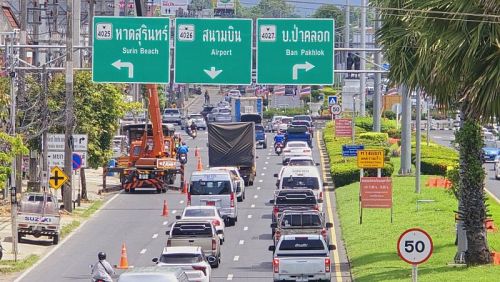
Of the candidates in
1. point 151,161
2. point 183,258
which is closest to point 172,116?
point 151,161

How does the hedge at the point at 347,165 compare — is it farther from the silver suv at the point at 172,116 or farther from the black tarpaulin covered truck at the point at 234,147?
the silver suv at the point at 172,116

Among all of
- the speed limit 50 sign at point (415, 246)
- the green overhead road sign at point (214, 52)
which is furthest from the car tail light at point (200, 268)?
the green overhead road sign at point (214, 52)

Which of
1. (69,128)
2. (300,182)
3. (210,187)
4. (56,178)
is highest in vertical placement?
(69,128)

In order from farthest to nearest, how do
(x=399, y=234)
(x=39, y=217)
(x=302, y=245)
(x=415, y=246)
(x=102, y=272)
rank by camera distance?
1. (x=39, y=217)
2. (x=399, y=234)
3. (x=302, y=245)
4. (x=102, y=272)
5. (x=415, y=246)

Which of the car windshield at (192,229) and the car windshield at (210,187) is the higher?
the car windshield at (210,187)

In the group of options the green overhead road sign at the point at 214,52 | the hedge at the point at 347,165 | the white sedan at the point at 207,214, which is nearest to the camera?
the green overhead road sign at the point at 214,52

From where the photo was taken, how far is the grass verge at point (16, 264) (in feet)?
125

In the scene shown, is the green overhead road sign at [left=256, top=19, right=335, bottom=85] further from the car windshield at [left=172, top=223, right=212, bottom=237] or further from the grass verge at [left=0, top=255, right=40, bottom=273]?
the grass verge at [left=0, top=255, right=40, bottom=273]

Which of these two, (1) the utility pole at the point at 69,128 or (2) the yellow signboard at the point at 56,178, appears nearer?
(2) the yellow signboard at the point at 56,178

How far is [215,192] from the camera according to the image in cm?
5034

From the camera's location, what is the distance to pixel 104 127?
59.7m

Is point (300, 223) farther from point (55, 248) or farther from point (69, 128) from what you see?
point (69, 128)

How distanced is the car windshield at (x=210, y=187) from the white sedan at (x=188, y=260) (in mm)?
16160

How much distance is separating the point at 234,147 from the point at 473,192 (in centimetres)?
3205
